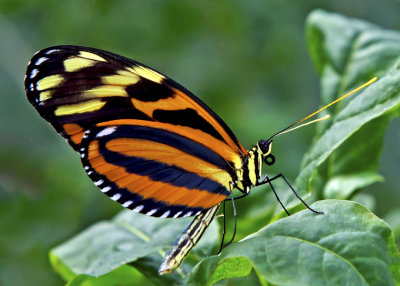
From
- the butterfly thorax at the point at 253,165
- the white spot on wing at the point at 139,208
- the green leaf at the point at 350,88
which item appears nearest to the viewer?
the green leaf at the point at 350,88


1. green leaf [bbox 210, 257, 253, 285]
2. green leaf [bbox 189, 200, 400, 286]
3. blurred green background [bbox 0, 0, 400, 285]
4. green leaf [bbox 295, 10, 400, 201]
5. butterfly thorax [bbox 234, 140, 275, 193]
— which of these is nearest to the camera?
green leaf [bbox 189, 200, 400, 286]

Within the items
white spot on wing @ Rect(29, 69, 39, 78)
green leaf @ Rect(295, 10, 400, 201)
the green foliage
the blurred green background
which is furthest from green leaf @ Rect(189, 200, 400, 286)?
the blurred green background

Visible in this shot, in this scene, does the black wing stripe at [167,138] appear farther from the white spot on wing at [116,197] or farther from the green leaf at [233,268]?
the green leaf at [233,268]

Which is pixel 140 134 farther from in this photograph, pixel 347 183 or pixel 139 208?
pixel 347 183

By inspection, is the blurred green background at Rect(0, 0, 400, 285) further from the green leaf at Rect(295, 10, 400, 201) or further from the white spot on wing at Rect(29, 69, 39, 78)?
the white spot on wing at Rect(29, 69, 39, 78)

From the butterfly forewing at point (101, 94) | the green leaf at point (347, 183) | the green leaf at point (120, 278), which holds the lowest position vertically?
the green leaf at point (120, 278)

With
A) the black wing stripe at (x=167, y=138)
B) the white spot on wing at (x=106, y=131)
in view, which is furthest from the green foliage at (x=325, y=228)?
the white spot on wing at (x=106, y=131)

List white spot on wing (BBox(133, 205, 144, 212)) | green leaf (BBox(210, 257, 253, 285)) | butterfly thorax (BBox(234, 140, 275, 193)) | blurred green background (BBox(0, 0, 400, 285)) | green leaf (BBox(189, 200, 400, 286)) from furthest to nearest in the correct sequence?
blurred green background (BBox(0, 0, 400, 285))
butterfly thorax (BBox(234, 140, 275, 193))
white spot on wing (BBox(133, 205, 144, 212))
green leaf (BBox(210, 257, 253, 285))
green leaf (BBox(189, 200, 400, 286))
